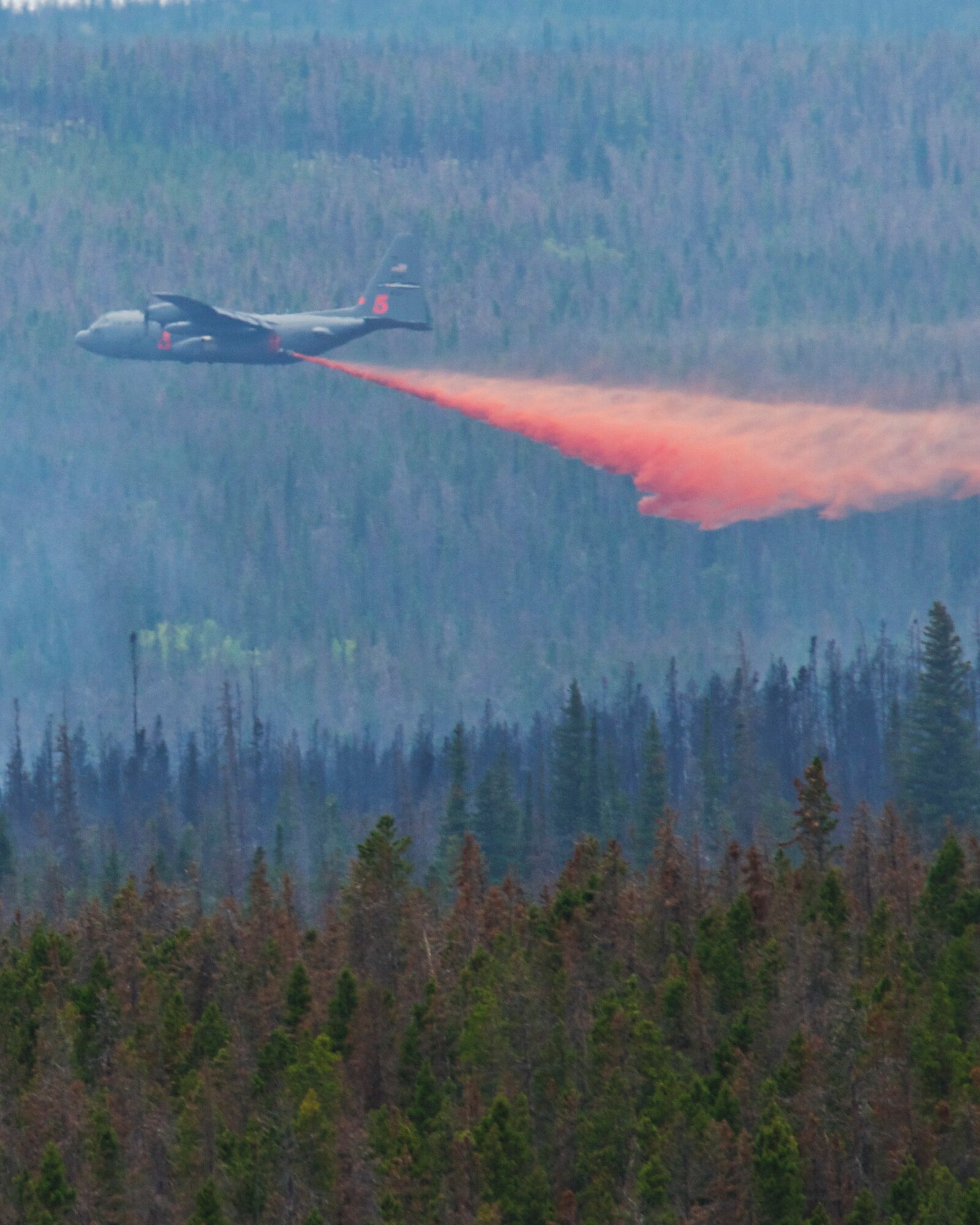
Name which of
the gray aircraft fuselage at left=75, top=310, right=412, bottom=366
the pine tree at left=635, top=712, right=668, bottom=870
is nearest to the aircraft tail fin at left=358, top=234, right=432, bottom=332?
the gray aircraft fuselage at left=75, top=310, right=412, bottom=366

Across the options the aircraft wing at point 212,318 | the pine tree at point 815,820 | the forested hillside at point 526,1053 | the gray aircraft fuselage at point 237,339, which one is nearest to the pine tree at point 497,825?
the gray aircraft fuselage at point 237,339

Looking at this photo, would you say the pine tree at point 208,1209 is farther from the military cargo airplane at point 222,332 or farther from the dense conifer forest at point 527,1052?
the military cargo airplane at point 222,332

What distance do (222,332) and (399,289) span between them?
22.8 meters

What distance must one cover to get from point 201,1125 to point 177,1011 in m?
15.2

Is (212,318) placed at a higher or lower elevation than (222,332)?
higher

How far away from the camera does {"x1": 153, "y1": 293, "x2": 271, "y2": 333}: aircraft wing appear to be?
168750mm

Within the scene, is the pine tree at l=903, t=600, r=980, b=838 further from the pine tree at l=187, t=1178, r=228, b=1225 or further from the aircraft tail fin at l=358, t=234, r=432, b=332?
the pine tree at l=187, t=1178, r=228, b=1225

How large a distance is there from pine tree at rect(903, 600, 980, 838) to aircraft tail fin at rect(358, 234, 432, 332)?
44878 mm

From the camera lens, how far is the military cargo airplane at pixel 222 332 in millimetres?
164625

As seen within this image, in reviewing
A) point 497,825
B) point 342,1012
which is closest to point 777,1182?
point 342,1012

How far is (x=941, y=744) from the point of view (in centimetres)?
19062

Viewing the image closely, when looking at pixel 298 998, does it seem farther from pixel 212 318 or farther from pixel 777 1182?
pixel 212 318

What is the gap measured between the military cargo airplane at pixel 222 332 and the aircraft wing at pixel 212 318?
0.04 meters

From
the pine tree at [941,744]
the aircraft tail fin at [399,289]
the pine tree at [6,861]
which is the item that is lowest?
the pine tree at [6,861]
